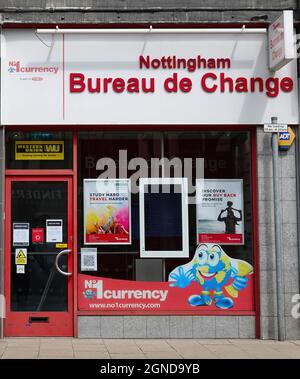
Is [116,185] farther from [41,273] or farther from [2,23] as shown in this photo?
[2,23]

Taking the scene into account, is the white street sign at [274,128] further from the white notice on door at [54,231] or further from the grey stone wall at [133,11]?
the white notice on door at [54,231]

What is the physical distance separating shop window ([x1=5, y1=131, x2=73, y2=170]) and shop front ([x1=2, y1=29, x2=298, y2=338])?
0.06ft

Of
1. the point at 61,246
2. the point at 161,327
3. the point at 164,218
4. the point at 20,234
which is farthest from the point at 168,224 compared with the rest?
the point at 20,234

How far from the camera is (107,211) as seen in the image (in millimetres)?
10453

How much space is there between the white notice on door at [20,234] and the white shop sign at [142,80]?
155 centimetres

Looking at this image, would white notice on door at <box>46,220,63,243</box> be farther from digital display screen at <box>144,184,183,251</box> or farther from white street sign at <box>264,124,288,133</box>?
white street sign at <box>264,124,288,133</box>

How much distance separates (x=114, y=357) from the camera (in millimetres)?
8688

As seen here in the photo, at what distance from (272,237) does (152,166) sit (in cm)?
212

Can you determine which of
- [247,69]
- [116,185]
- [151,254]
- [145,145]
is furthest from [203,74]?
[151,254]

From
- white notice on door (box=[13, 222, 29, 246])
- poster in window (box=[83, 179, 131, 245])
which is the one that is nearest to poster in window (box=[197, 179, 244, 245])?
poster in window (box=[83, 179, 131, 245])

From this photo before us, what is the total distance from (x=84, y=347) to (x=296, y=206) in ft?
12.4

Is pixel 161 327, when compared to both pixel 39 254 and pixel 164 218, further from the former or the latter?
pixel 39 254

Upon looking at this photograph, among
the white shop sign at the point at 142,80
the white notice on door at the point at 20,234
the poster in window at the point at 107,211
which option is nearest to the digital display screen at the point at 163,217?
the poster in window at the point at 107,211

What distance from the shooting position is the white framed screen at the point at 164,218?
34.2ft
